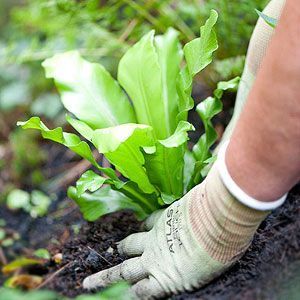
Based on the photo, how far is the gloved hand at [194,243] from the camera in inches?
39.1

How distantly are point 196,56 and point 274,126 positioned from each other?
341mm

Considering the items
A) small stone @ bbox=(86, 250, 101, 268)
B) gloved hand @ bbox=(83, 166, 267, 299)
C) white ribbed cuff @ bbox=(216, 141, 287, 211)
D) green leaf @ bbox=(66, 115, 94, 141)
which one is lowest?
small stone @ bbox=(86, 250, 101, 268)

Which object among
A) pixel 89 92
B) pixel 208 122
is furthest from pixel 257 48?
pixel 89 92

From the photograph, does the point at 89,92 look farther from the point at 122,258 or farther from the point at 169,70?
the point at 122,258

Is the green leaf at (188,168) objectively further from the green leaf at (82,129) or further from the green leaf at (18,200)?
the green leaf at (18,200)

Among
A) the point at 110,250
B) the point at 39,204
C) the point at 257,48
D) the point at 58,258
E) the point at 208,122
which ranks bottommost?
the point at 39,204

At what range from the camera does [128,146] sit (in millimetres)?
1145

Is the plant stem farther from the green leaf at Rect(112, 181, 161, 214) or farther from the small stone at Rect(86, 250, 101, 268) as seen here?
the small stone at Rect(86, 250, 101, 268)

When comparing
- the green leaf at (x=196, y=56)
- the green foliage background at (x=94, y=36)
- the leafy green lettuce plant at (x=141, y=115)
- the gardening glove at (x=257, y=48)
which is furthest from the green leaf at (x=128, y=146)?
the green foliage background at (x=94, y=36)

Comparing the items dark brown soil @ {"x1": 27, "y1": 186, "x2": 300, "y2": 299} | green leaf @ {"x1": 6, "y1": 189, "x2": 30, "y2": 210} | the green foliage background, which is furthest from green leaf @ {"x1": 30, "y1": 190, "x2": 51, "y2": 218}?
dark brown soil @ {"x1": 27, "y1": 186, "x2": 300, "y2": 299}

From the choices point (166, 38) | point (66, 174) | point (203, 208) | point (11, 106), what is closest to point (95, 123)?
point (166, 38)

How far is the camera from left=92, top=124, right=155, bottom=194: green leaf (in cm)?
103

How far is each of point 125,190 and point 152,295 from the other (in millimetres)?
291

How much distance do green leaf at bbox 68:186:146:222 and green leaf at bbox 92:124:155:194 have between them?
0.11 metres
